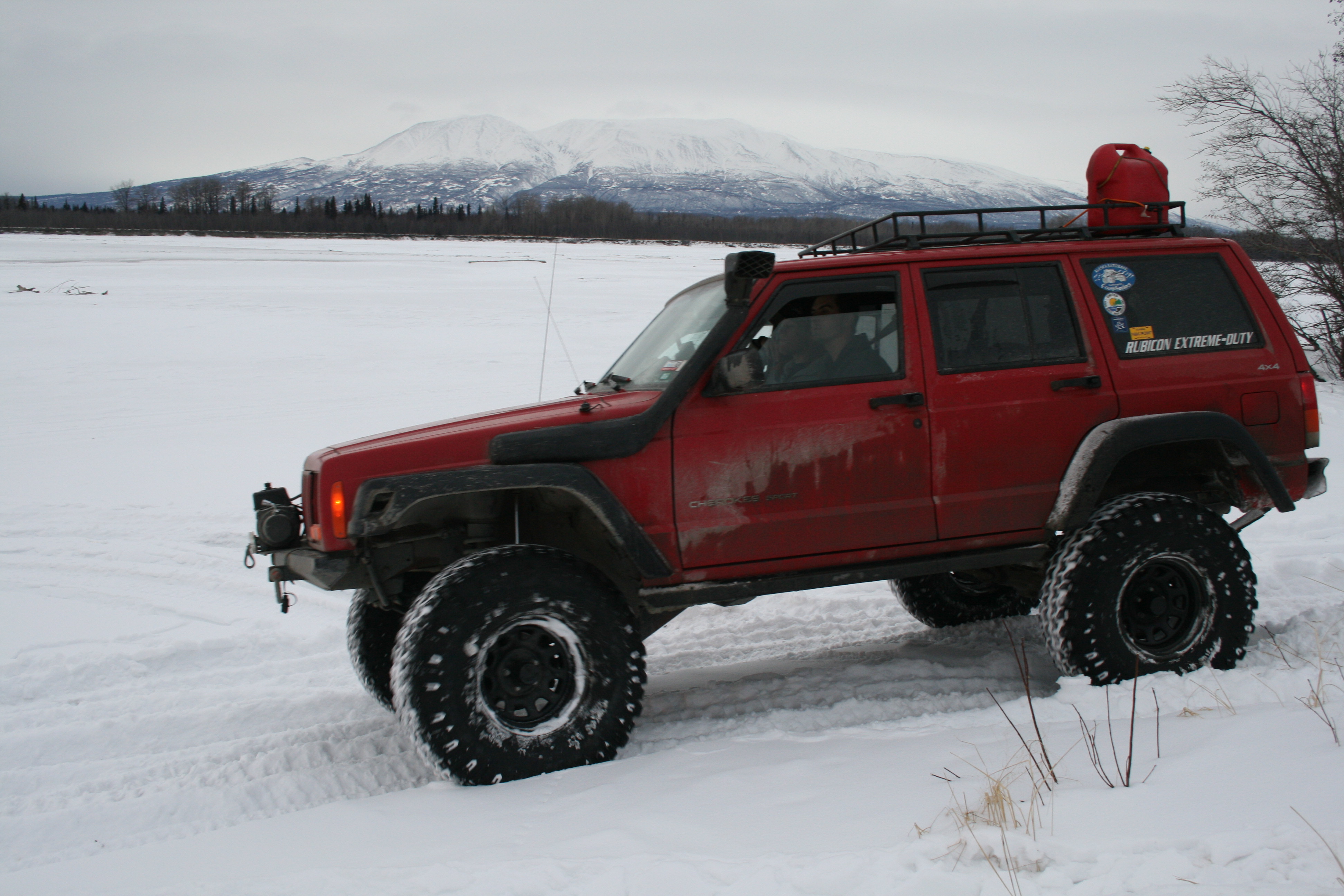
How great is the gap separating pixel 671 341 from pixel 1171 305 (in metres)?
2.45

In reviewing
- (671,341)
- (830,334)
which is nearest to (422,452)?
(671,341)

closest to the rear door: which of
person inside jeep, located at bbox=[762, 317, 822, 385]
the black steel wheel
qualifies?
person inside jeep, located at bbox=[762, 317, 822, 385]

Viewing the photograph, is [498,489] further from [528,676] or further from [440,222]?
[440,222]

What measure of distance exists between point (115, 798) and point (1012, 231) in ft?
15.3

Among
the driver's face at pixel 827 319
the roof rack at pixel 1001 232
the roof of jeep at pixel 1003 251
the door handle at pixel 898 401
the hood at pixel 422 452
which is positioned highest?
the roof rack at pixel 1001 232

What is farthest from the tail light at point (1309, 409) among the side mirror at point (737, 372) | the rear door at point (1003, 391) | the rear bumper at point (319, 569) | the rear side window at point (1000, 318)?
the rear bumper at point (319, 569)

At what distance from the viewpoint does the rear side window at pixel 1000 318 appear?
4.01 m

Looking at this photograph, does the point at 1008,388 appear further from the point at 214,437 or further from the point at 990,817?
the point at 214,437

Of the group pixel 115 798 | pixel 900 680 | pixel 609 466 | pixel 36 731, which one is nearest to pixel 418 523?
pixel 609 466

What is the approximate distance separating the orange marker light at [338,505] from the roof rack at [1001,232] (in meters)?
2.46

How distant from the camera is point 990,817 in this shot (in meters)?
2.65

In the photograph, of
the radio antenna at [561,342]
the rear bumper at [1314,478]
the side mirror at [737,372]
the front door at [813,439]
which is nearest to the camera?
the side mirror at [737,372]

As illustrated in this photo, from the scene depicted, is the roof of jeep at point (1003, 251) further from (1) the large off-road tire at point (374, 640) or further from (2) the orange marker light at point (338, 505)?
(1) the large off-road tire at point (374, 640)

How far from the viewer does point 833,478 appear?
150 inches
